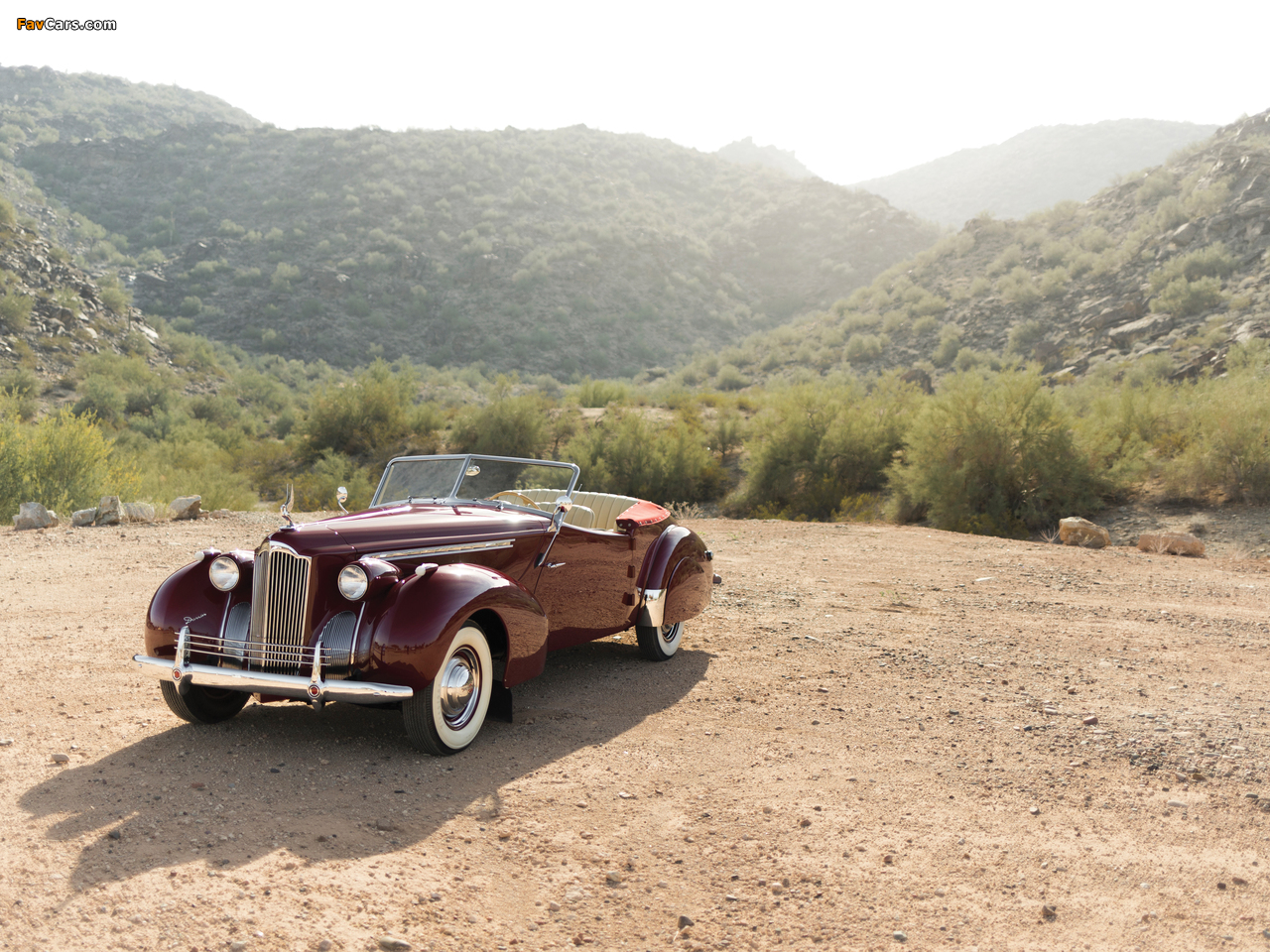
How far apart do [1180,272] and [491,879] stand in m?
33.7

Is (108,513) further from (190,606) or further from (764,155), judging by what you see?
(764,155)

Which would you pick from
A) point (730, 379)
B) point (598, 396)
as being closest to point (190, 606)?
point (598, 396)

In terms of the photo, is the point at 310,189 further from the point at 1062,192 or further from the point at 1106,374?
A: the point at 1062,192

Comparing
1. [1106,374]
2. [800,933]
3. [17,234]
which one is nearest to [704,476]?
[1106,374]

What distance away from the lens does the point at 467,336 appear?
5012 centimetres

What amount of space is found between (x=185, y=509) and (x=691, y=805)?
1321 cm

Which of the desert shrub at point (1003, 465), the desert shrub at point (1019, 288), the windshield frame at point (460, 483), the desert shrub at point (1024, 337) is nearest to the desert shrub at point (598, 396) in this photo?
the desert shrub at point (1003, 465)

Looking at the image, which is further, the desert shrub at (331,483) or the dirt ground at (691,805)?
the desert shrub at (331,483)

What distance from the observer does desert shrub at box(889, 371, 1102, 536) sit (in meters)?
15.1

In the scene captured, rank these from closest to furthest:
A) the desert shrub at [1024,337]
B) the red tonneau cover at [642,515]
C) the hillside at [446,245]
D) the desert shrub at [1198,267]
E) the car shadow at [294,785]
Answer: the car shadow at [294,785]
the red tonneau cover at [642,515]
the desert shrub at [1198,267]
the desert shrub at [1024,337]
the hillside at [446,245]

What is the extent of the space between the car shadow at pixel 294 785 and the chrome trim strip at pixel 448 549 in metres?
1.02

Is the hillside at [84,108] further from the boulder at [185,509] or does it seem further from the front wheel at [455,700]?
the front wheel at [455,700]

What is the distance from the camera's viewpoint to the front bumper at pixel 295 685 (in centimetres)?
420

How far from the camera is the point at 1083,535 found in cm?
1303
